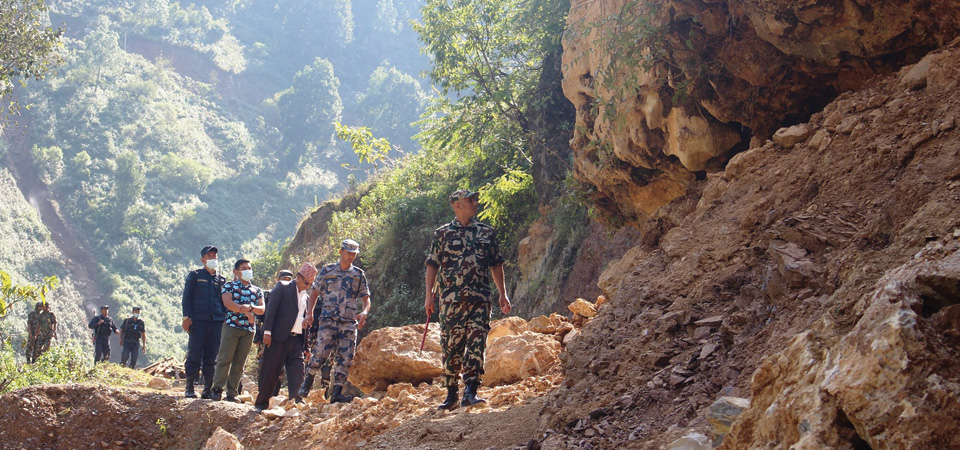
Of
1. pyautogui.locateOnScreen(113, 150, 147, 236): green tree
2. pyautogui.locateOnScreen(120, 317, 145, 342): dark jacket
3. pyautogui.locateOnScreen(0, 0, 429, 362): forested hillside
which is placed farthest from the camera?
pyautogui.locateOnScreen(113, 150, 147, 236): green tree

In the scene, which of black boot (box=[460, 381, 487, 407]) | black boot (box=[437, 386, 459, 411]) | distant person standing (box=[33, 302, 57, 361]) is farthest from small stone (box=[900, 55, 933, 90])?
distant person standing (box=[33, 302, 57, 361])

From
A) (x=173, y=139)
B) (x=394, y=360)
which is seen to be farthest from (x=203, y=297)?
(x=173, y=139)

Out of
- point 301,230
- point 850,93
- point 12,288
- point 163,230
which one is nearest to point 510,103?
point 12,288

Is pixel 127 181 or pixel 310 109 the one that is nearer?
pixel 127 181

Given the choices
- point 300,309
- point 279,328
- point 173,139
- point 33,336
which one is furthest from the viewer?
point 173,139

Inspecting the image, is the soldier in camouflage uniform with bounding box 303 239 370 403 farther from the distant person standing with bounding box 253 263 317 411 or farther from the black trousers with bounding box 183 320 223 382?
the black trousers with bounding box 183 320 223 382

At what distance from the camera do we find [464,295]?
205 inches

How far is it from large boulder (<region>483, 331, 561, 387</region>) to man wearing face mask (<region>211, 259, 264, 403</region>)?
251 centimetres

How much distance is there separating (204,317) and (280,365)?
46.4 inches

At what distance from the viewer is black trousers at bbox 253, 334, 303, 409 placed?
22.0ft

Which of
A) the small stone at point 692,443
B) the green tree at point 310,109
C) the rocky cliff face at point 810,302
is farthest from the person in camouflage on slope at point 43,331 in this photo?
the green tree at point 310,109

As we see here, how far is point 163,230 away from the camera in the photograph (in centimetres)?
5616

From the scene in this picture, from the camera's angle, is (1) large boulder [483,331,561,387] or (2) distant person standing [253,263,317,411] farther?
(2) distant person standing [253,263,317,411]

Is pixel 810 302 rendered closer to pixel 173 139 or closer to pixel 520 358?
pixel 520 358
